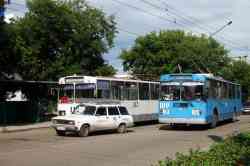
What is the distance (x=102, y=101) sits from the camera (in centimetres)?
2605

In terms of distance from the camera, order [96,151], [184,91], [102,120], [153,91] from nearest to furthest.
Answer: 1. [96,151]
2. [102,120]
3. [184,91]
4. [153,91]

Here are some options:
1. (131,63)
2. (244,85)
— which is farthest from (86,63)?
(244,85)

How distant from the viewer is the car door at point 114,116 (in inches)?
920

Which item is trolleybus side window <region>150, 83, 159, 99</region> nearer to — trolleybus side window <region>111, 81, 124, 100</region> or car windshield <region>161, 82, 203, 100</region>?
trolleybus side window <region>111, 81, 124, 100</region>

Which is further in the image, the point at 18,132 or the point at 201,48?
the point at 201,48

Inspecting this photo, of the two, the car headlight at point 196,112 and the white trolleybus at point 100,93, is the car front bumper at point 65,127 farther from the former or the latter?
the car headlight at point 196,112

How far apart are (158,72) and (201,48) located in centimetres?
580

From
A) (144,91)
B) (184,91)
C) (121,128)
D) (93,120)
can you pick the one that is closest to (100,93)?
(121,128)

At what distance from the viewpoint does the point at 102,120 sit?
22672 mm

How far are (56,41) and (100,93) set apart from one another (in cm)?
1216

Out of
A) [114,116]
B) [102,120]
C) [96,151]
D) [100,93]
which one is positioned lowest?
[96,151]

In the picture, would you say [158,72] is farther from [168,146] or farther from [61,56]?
[168,146]

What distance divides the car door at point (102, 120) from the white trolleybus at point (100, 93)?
1.09m

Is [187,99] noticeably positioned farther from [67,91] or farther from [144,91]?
[67,91]
